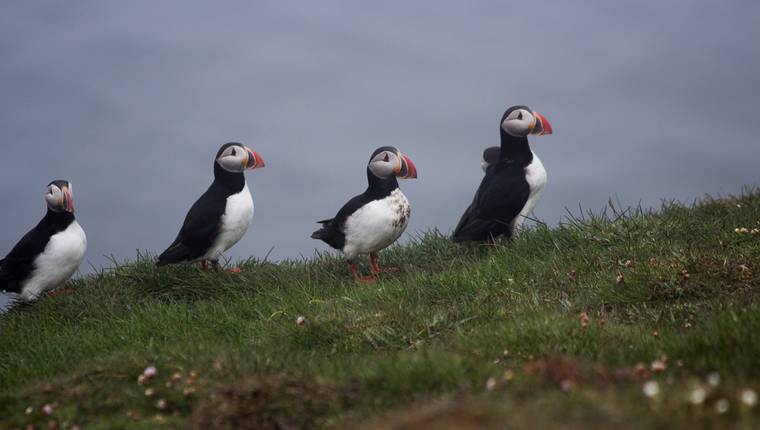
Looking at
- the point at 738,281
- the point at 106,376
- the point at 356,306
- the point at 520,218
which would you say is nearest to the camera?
the point at 106,376

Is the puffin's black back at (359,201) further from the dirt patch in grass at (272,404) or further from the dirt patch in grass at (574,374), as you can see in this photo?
the dirt patch in grass at (574,374)

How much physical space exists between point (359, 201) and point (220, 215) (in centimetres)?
166

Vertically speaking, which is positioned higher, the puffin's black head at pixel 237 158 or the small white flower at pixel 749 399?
the puffin's black head at pixel 237 158

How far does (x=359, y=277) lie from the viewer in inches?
409

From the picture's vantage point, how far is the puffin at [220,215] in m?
10.7

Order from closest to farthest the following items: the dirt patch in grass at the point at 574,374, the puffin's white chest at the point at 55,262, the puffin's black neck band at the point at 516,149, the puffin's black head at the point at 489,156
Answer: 1. the dirt patch in grass at the point at 574,374
2. the puffin's white chest at the point at 55,262
3. the puffin's black neck band at the point at 516,149
4. the puffin's black head at the point at 489,156

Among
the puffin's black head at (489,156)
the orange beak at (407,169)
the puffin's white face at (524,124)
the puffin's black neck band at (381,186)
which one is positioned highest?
the puffin's white face at (524,124)

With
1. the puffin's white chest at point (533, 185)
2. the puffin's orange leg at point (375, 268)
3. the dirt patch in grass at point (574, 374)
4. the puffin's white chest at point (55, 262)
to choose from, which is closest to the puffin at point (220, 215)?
the puffin's white chest at point (55, 262)

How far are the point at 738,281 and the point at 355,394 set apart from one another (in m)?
4.18

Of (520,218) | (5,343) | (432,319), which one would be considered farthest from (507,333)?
(5,343)

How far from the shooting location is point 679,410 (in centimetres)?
364

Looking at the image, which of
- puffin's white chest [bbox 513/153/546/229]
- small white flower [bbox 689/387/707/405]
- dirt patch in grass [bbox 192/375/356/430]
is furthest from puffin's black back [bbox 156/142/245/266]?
small white flower [bbox 689/387/707/405]

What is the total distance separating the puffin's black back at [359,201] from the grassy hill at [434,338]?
451 mm

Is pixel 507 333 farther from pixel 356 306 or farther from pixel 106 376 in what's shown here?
pixel 106 376
